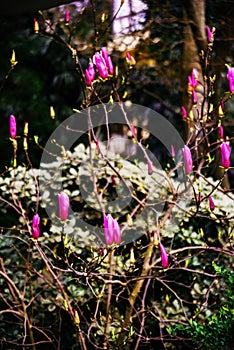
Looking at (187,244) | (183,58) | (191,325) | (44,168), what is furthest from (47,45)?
(191,325)

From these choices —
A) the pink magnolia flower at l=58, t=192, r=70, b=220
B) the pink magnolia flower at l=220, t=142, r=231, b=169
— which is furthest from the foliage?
the pink magnolia flower at l=58, t=192, r=70, b=220

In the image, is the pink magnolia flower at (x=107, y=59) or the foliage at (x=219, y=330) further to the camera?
the pink magnolia flower at (x=107, y=59)

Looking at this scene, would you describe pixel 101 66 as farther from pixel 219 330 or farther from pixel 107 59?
pixel 219 330

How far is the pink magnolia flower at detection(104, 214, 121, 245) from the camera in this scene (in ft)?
4.72

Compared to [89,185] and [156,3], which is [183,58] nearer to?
[156,3]

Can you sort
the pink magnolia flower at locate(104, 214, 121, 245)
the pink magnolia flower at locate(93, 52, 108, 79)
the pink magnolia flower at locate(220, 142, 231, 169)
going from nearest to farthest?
the pink magnolia flower at locate(104, 214, 121, 245) < the pink magnolia flower at locate(220, 142, 231, 169) < the pink magnolia flower at locate(93, 52, 108, 79)

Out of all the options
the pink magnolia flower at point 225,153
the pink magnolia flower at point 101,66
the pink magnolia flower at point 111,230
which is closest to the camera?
the pink magnolia flower at point 111,230

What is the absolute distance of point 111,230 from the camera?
1.45 metres

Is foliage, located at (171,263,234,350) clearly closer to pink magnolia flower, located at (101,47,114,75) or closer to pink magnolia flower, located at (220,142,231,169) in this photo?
pink magnolia flower, located at (220,142,231,169)

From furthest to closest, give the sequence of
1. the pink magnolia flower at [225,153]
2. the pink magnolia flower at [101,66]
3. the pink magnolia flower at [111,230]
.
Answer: the pink magnolia flower at [101,66]
the pink magnolia flower at [225,153]
the pink magnolia flower at [111,230]

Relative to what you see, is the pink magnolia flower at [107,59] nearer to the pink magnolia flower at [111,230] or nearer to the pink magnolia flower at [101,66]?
the pink magnolia flower at [101,66]

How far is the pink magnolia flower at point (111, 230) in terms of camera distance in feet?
4.72

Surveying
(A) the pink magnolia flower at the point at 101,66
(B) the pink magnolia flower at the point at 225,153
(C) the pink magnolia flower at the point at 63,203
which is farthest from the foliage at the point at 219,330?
(A) the pink magnolia flower at the point at 101,66

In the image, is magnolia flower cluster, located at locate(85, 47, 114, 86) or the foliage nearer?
the foliage
